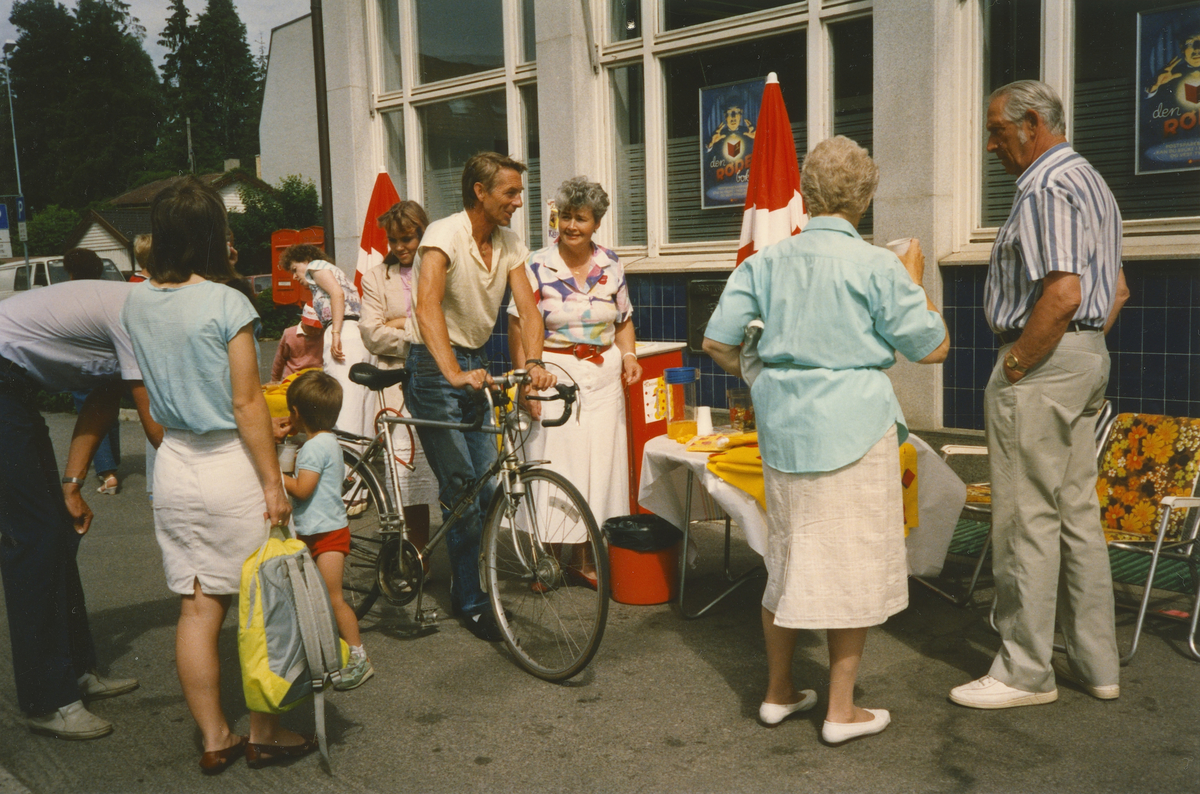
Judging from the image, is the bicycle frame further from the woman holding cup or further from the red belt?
the woman holding cup

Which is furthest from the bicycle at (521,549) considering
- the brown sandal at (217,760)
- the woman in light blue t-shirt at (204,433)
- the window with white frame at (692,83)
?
the window with white frame at (692,83)

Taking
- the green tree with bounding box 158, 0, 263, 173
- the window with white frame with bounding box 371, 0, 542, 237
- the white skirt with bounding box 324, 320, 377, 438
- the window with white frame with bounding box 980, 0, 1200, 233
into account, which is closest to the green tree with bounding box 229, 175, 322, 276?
the green tree with bounding box 158, 0, 263, 173

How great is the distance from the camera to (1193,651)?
13.0 ft

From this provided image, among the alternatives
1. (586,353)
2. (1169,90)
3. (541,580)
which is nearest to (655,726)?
(541,580)

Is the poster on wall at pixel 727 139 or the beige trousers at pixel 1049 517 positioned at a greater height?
the poster on wall at pixel 727 139

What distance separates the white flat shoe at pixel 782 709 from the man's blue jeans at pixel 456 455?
1504mm

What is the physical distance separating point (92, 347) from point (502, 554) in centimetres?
176

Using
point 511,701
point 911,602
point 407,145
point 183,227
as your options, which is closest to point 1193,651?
point 911,602

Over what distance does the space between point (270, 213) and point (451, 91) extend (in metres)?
28.9

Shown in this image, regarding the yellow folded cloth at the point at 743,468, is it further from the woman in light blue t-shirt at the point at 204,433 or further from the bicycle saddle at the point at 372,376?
the woman in light blue t-shirt at the point at 204,433

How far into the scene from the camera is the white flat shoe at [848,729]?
3.32 meters

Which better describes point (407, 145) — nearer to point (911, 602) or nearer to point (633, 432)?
point (633, 432)

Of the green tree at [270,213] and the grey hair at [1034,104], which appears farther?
the green tree at [270,213]

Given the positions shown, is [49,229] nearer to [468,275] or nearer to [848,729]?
[468,275]
